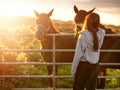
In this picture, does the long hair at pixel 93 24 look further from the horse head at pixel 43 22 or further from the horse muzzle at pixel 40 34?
the horse head at pixel 43 22

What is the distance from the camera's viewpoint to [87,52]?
6.64 meters

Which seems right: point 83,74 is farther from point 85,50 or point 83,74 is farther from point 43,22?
point 43,22

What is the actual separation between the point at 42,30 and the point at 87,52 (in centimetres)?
268

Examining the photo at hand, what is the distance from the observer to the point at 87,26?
6531 millimetres

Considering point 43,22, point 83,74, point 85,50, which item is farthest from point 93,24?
point 43,22

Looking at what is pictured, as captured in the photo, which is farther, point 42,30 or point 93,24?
point 42,30

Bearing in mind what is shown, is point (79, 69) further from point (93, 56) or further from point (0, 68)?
point (0, 68)

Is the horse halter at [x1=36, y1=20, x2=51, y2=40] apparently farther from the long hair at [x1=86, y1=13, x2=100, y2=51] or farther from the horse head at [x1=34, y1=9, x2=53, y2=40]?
the long hair at [x1=86, y1=13, x2=100, y2=51]

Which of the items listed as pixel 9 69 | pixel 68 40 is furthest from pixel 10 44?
pixel 68 40

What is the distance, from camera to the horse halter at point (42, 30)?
8948 mm

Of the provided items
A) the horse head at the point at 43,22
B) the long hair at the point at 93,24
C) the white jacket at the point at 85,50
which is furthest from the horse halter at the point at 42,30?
the long hair at the point at 93,24

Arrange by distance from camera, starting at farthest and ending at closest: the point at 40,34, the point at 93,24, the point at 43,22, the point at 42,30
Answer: the point at 43,22 → the point at 42,30 → the point at 40,34 → the point at 93,24

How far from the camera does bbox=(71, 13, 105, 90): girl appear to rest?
21.4 ft

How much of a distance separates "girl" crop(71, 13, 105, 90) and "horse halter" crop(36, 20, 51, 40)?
95.5 inches
